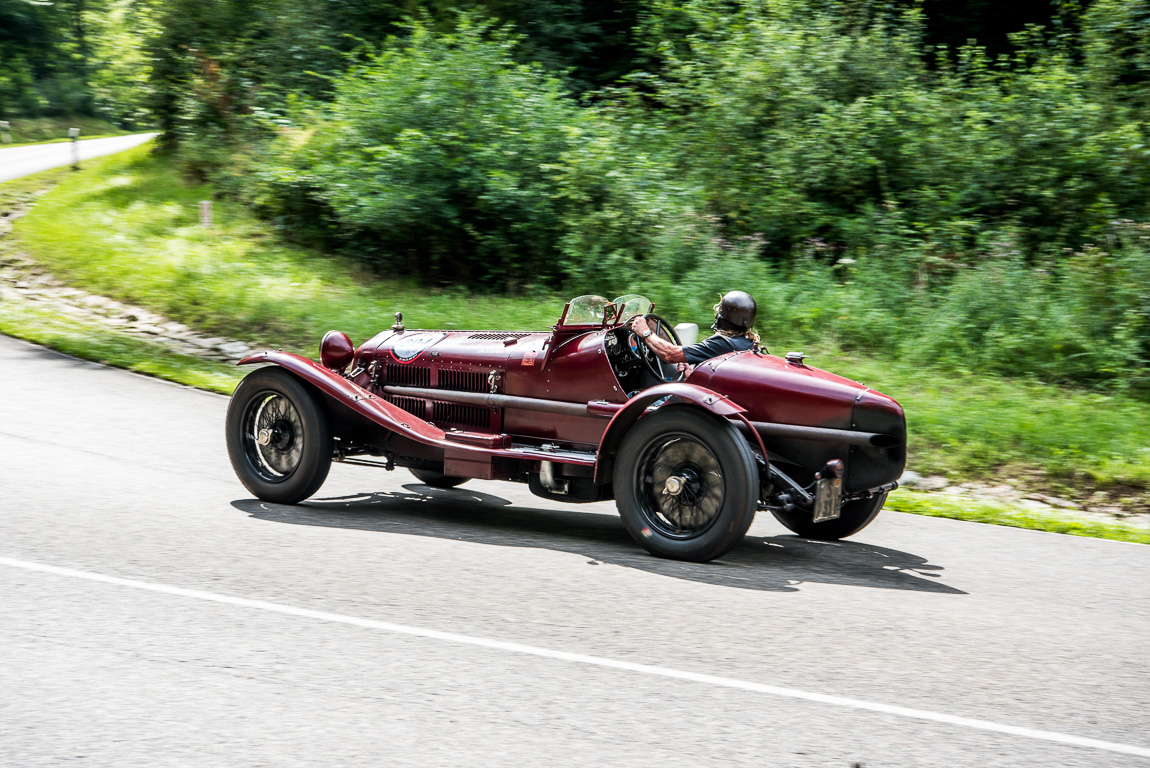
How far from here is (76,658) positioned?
13.7ft

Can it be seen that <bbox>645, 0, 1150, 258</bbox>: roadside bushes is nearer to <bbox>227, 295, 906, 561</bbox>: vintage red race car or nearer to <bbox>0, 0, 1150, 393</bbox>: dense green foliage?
<bbox>0, 0, 1150, 393</bbox>: dense green foliage

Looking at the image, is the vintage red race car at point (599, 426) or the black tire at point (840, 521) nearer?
the vintage red race car at point (599, 426)

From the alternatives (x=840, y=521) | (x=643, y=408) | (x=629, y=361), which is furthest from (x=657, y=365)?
(x=840, y=521)

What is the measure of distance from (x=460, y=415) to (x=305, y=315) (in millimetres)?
6978

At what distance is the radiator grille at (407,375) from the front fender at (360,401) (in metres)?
0.29

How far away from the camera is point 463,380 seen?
23.7ft

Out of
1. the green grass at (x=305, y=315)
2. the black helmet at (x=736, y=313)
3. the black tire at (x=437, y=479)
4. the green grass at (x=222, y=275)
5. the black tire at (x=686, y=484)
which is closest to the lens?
the black tire at (x=686, y=484)

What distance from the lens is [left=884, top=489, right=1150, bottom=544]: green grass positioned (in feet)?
24.1

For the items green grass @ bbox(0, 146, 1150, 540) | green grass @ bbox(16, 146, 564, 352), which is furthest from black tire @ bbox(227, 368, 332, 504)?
green grass @ bbox(16, 146, 564, 352)

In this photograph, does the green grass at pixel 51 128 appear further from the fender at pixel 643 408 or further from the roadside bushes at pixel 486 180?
the fender at pixel 643 408

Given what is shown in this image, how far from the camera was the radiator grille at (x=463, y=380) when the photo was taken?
23.4ft

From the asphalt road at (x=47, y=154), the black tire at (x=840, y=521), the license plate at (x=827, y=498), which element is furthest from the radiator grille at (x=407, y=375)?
the asphalt road at (x=47, y=154)

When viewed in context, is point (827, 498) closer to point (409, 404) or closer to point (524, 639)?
point (524, 639)

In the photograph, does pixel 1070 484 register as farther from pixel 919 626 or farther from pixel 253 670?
pixel 253 670
